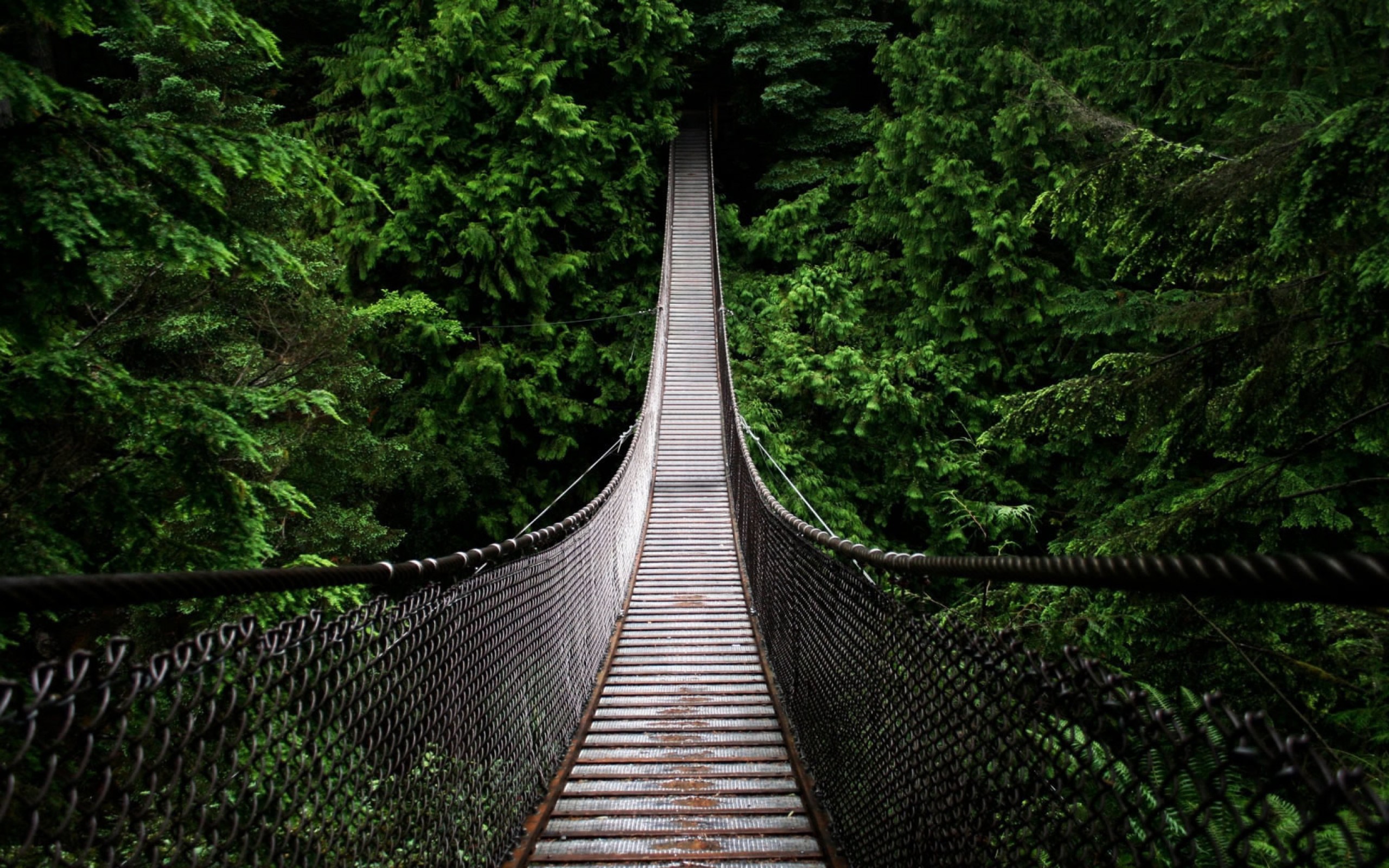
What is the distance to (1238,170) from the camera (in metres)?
3.16

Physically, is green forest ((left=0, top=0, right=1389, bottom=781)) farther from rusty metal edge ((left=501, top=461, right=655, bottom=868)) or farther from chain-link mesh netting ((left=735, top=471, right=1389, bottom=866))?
rusty metal edge ((left=501, top=461, right=655, bottom=868))

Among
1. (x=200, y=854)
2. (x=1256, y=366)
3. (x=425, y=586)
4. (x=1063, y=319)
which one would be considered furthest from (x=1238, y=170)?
(x=1063, y=319)

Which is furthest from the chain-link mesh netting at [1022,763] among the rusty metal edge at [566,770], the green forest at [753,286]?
the rusty metal edge at [566,770]

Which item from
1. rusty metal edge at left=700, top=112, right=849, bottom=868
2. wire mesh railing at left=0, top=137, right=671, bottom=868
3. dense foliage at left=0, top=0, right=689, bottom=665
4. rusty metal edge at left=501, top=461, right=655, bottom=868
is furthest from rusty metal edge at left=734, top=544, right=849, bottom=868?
dense foliage at left=0, top=0, right=689, bottom=665

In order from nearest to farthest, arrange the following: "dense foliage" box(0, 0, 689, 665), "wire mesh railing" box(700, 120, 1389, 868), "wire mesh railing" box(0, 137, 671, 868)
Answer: "wire mesh railing" box(700, 120, 1389, 868), "wire mesh railing" box(0, 137, 671, 868), "dense foliage" box(0, 0, 689, 665)

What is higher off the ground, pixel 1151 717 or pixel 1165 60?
pixel 1165 60

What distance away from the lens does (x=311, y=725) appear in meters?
1.33

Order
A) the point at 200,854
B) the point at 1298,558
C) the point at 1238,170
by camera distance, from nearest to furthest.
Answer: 1. the point at 1298,558
2. the point at 200,854
3. the point at 1238,170

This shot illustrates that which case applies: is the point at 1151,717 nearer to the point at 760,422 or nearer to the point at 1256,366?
the point at 1256,366

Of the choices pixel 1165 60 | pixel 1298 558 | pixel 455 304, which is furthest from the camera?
pixel 455 304

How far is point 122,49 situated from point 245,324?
200cm

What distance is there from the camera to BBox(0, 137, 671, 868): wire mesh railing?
87 cm

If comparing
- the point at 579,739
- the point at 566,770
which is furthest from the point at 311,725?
the point at 579,739

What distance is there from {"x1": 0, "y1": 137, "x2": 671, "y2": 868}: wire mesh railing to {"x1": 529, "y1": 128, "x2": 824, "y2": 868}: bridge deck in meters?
0.31
